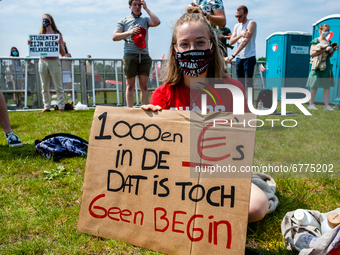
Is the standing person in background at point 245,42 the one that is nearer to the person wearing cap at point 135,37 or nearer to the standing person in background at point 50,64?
the person wearing cap at point 135,37

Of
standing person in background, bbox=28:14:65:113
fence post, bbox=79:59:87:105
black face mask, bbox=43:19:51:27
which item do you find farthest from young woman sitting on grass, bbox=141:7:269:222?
fence post, bbox=79:59:87:105

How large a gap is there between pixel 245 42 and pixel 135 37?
5.55ft

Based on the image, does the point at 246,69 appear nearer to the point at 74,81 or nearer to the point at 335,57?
the point at 335,57

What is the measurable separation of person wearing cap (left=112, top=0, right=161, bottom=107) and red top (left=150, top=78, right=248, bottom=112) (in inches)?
96.0

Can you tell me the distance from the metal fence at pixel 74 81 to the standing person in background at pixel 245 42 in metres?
4.40

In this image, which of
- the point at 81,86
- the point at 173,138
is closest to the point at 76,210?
the point at 173,138

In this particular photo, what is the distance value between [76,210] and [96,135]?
537 mm

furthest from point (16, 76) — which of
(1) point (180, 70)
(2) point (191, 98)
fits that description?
(2) point (191, 98)

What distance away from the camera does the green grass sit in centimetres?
129

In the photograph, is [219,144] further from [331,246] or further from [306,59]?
[306,59]

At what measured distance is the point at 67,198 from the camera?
5.76 ft

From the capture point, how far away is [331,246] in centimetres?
104

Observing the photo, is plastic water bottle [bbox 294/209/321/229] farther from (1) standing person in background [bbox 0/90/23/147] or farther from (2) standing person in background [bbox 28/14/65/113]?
(2) standing person in background [bbox 28/14/65/113]

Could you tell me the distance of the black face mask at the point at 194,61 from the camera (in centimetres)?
164
